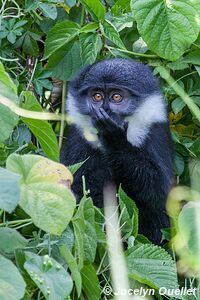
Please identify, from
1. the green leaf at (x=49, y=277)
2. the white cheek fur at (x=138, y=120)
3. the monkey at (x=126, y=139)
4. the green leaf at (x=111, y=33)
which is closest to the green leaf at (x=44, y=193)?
the green leaf at (x=49, y=277)

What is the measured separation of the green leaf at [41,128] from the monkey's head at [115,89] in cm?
90

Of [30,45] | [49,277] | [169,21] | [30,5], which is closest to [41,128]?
[49,277]

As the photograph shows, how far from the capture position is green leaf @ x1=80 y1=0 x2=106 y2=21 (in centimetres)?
368

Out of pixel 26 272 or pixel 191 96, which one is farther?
pixel 191 96

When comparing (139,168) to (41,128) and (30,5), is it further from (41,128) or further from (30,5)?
(41,128)

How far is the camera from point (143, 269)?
2648 mm

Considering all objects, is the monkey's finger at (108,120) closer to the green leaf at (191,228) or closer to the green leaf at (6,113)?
the green leaf at (191,228)

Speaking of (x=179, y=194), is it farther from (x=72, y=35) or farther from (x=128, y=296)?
(x=128, y=296)

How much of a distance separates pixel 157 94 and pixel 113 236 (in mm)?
1176

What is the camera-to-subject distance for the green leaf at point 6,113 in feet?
7.57

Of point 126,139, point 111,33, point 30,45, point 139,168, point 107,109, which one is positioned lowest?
point 139,168

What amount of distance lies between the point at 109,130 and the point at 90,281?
43.1 inches

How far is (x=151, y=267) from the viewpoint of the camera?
8.72 feet

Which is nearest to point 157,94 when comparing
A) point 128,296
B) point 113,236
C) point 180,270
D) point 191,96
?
point 191,96
